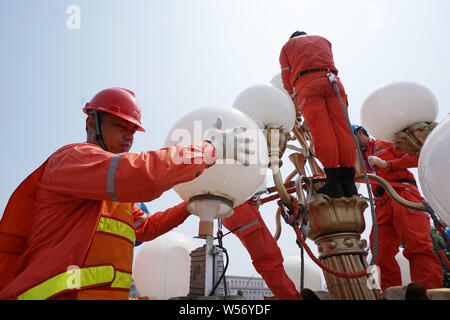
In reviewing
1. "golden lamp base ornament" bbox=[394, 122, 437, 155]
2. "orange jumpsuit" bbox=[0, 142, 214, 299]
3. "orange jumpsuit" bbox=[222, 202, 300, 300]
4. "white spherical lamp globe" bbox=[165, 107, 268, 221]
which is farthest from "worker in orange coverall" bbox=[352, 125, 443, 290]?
"orange jumpsuit" bbox=[0, 142, 214, 299]

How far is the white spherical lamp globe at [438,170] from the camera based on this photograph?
4.70 ft

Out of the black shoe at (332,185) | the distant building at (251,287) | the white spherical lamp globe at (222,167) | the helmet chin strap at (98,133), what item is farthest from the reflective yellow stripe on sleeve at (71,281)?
the distant building at (251,287)

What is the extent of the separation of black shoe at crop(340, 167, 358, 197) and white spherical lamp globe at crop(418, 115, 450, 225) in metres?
1.26

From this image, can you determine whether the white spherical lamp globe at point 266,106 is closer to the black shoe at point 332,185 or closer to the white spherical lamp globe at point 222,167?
the black shoe at point 332,185

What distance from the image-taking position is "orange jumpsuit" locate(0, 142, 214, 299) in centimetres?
157

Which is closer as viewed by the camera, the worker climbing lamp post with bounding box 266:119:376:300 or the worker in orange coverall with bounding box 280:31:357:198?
the worker climbing lamp post with bounding box 266:119:376:300

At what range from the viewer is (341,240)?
2.62 meters

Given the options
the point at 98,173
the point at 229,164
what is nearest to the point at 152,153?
the point at 98,173

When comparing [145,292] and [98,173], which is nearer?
[98,173]

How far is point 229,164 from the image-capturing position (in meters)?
1.87

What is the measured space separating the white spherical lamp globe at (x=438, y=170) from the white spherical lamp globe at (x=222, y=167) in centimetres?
92

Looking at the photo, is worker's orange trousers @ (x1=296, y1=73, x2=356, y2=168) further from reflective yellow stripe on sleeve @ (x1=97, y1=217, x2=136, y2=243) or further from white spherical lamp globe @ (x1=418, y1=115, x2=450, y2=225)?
reflective yellow stripe on sleeve @ (x1=97, y1=217, x2=136, y2=243)

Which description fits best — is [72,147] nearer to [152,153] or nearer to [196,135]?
[152,153]
